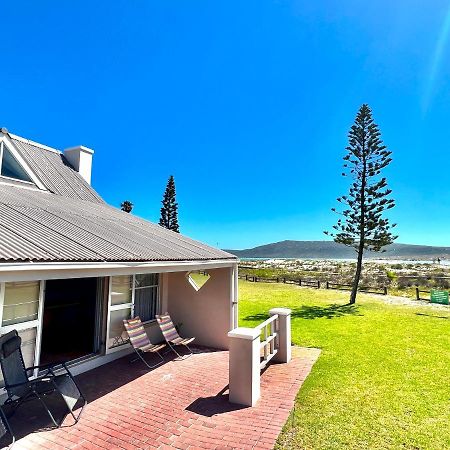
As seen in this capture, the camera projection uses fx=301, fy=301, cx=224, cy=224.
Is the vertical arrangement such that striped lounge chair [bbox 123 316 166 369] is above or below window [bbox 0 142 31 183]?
below

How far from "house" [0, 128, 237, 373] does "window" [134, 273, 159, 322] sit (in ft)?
0.09

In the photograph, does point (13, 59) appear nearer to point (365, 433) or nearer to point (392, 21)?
point (392, 21)

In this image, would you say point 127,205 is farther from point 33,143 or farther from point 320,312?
point 320,312

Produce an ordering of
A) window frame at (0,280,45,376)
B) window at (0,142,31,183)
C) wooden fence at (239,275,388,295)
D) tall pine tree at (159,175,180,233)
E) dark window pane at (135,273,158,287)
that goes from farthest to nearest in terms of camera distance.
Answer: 1. tall pine tree at (159,175,180,233)
2. wooden fence at (239,275,388,295)
3. window at (0,142,31,183)
4. dark window pane at (135,273,158,287)
5. window frame at (0,280,45,376)

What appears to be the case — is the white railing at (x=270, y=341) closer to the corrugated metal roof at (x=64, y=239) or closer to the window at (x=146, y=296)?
the corrugated metal roof at (x=64, y=239)

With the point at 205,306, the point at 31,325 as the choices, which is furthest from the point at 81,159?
the point at 31,325

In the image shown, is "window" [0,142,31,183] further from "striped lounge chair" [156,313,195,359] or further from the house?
"striped lounge chair" [156,313,195,359]

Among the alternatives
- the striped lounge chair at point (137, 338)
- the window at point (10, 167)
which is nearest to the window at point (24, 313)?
the striped lounge chair at point (137, 338)

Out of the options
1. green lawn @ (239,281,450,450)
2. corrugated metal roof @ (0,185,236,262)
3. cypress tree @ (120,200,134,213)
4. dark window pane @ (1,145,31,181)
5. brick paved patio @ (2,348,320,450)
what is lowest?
green lawn @ (239,281,450,450)

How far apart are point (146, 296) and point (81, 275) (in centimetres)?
426

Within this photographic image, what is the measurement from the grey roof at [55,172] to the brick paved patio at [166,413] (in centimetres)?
622

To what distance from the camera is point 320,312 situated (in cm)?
1424

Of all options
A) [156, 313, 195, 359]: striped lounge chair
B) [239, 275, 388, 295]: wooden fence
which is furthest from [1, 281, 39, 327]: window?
[239, 275, 388, 295]: wooden fence

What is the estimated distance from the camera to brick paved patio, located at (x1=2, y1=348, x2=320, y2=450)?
12.5 ft
